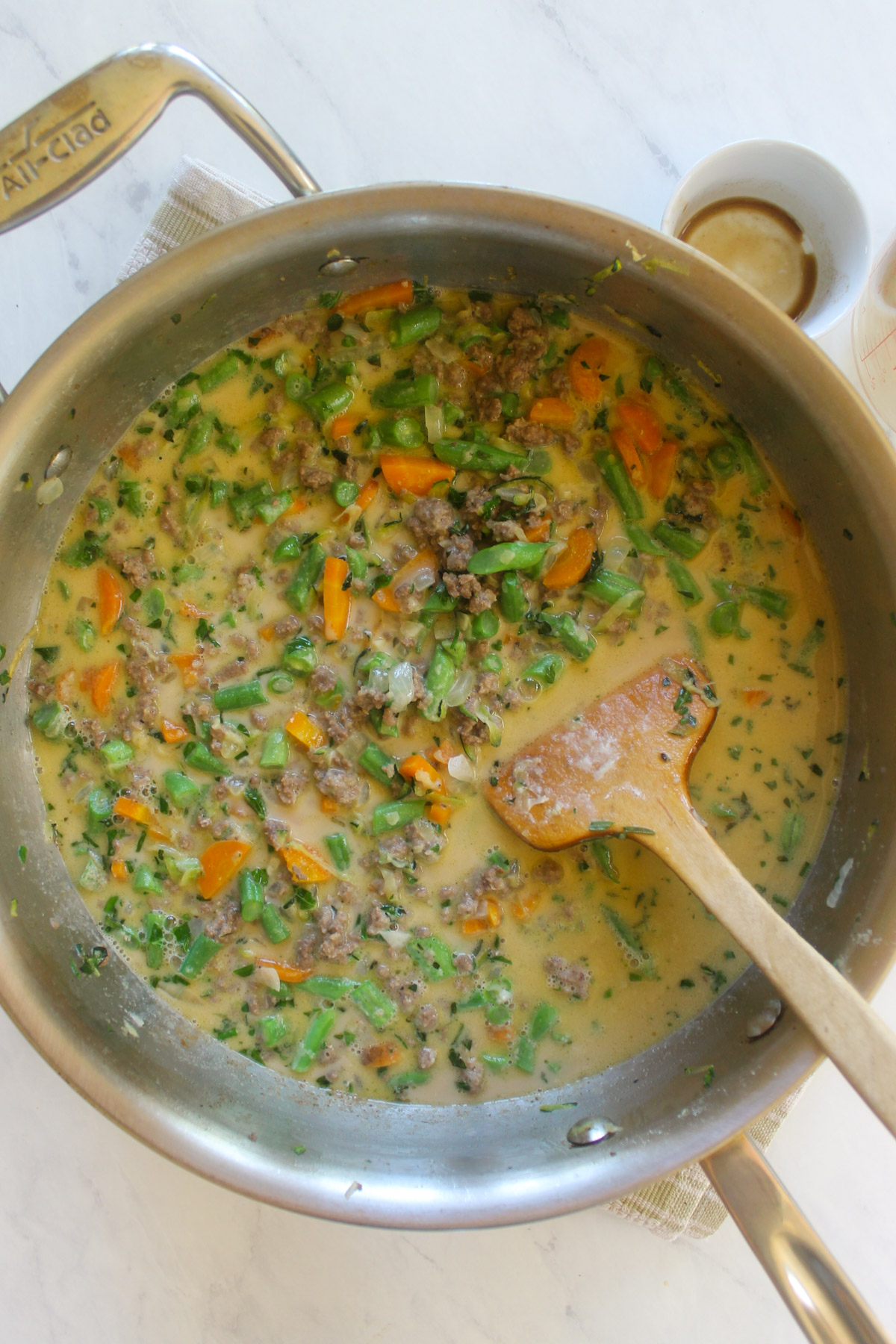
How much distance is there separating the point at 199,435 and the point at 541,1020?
147cm

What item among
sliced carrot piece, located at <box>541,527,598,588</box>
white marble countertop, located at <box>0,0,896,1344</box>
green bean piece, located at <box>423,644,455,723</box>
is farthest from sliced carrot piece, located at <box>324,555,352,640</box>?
white marble countertop, located at <box>0,0,896,1344</box>

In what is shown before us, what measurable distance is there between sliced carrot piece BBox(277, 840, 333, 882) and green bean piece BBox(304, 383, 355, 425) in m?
0.94

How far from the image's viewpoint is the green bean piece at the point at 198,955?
2.04 m

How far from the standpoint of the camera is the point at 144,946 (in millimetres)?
2072

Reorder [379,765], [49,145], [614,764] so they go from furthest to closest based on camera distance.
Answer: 1. [379,765]
2. [614,764]
3. [49,145]

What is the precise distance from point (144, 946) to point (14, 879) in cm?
33

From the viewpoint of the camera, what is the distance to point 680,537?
2.03 metres

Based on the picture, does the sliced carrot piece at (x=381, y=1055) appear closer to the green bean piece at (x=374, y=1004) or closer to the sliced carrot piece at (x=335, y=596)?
the green bean piece at (x=374, y=1004)

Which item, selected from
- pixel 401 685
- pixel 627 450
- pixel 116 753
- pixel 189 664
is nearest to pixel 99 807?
pixel 116 753

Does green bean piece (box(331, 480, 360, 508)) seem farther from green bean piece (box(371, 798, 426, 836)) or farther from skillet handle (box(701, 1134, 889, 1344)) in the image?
skillet handle (box(701, 1134, 889, 1344))

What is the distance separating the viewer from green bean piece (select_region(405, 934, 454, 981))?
6.72 ft

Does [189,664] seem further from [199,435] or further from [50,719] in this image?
[199,435]

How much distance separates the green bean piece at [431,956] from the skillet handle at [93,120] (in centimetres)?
158

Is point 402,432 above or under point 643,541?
under
